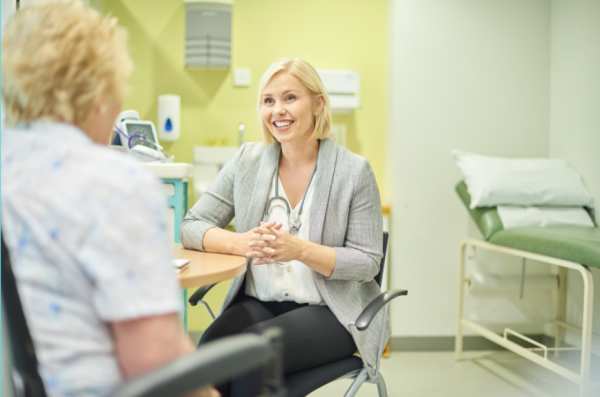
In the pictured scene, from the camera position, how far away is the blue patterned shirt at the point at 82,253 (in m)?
0.61

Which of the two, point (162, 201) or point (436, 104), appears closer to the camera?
point (162, 201)

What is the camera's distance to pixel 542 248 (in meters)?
2.22

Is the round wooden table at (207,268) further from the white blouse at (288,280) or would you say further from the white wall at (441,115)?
the white wall at (441,115)

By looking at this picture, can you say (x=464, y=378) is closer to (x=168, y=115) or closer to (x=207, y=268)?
(x=207, y=268)

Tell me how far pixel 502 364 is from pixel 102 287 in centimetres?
274

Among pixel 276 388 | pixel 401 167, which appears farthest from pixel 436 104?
pixel 276 388

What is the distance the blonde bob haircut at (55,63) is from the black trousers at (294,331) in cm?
82

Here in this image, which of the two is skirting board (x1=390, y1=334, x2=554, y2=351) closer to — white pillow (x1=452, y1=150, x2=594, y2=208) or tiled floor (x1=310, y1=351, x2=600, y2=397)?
tiled floor (x1=310, y1=351, x2=600, y2=397)

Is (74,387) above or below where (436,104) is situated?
below

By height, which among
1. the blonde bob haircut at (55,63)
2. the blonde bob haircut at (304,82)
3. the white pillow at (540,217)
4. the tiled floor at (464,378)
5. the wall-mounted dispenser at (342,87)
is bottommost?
the tiled floor at (464,378)

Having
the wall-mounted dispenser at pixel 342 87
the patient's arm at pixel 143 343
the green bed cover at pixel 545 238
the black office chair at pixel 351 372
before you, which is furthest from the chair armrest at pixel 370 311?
the wall-mounted dispenser at pixel 342 87

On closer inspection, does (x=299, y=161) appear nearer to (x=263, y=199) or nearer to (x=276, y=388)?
(x=263, y=199)

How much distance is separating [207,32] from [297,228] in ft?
6.12

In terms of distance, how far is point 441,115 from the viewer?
3.00m
